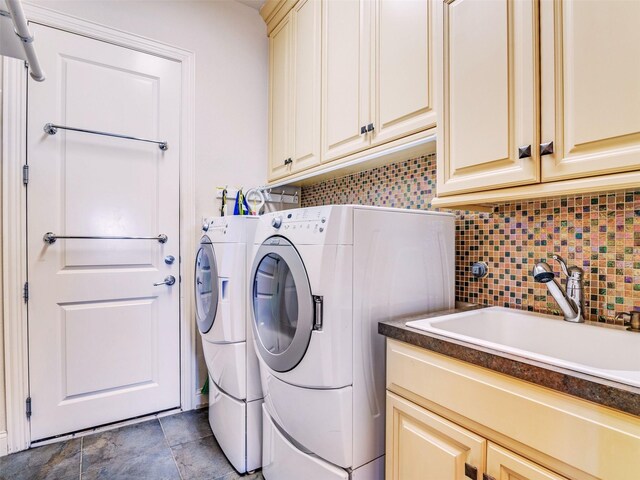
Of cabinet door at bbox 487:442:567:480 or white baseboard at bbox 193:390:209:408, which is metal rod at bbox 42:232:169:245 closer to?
white baseboard at bbox 193:390:209:408

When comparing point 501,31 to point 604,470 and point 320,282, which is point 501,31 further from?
point 604,470

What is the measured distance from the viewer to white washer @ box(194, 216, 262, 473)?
1.67 metres

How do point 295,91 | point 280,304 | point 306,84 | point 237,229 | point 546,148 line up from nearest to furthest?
1. point 546,148
2. point 280,304
3. point 237,229
4. point 306,84
5. point 295,91

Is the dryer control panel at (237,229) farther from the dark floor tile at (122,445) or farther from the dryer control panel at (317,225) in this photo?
the dark floor tile at (122,445)

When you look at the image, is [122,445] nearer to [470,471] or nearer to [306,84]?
[470,471]

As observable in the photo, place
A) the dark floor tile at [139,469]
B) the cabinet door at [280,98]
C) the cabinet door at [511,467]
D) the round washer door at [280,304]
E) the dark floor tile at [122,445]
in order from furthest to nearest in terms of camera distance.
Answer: the cabinet door at [280,98], the dark floor tile at [122,445], the dark floor tile at [139,469], the round washer door at [280,304], the cabinet door at [511,467]

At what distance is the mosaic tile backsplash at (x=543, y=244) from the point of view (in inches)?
42.4

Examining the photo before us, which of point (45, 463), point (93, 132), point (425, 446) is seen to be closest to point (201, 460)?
point (45, 463)

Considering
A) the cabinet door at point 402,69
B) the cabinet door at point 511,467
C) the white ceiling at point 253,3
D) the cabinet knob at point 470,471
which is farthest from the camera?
the white ceiling at point 253,3

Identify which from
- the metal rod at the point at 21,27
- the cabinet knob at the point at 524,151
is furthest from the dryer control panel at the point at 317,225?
the metal rod at the point at 21,27

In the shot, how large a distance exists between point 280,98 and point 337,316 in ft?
6.00

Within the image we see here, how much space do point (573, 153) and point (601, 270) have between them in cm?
46

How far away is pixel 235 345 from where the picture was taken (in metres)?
1.69

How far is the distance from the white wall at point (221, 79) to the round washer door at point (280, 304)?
1.13 meters
